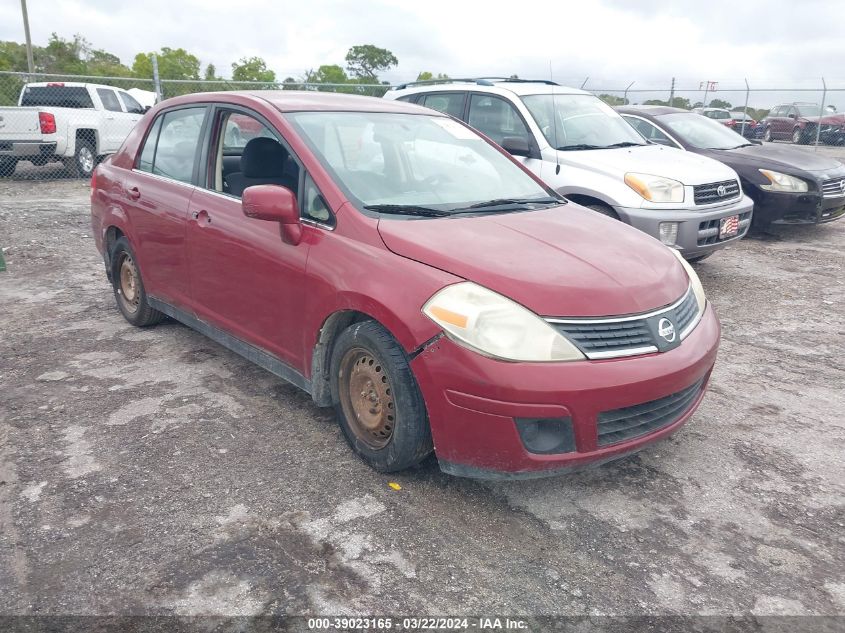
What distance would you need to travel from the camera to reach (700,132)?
31.2 feet

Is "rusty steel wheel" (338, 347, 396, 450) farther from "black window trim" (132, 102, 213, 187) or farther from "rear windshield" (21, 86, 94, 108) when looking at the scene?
"rear windshield" (21, 86, 94, 108)

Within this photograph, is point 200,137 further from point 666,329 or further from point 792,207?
point 792,207

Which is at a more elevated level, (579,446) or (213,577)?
(579,446)

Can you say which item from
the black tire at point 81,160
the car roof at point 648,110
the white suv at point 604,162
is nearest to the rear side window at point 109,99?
the black tire at point 81,160

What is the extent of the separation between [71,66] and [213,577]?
47.3 meters

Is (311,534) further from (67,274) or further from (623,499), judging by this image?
(67,274)

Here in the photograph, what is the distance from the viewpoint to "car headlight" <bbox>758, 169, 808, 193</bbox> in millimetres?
8523

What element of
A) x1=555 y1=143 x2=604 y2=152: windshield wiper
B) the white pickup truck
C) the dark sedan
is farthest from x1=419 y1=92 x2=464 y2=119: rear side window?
the white pickup truck

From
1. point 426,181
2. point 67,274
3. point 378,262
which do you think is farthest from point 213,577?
point 67,274

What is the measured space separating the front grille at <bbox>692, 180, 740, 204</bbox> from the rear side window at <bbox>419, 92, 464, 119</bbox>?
2.56m

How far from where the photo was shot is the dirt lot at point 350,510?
8.24 ft

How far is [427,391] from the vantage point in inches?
113

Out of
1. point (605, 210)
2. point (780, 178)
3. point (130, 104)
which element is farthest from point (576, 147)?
point (130, 104)

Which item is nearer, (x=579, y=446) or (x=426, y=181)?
(x=579, y=446)
